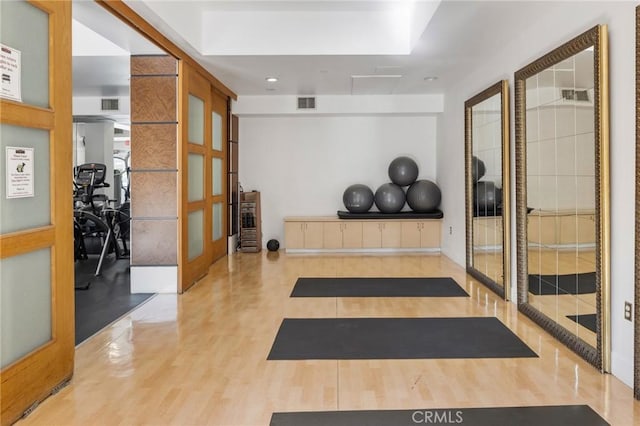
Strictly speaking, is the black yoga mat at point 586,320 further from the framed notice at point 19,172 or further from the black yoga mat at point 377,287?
the framed notice at point 19,172

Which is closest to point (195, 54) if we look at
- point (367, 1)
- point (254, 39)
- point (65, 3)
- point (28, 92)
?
point (254, 39)

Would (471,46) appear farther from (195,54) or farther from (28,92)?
(28,92)

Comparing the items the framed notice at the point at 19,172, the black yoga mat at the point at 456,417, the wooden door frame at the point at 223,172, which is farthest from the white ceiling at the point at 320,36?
the black yoga mat at the point at 456,417

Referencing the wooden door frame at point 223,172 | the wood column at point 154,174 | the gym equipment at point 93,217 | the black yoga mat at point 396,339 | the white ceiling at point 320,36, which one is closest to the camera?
the black yoga mat at point 396,339

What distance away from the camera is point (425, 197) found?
8086 millimetres

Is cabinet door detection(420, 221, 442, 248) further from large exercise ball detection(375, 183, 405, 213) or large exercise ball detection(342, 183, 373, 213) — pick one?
large exercise ball detection(342, 183, 373, 213)

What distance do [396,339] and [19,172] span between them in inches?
119

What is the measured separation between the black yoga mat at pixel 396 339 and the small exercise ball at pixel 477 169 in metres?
2.17

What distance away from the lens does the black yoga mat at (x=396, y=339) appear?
3.49 m

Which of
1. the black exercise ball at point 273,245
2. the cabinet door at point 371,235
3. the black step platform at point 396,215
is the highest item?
the black step platform at point 396,215

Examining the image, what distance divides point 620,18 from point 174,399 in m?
3.88

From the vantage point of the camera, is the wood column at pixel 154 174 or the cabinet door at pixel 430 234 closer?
the wood column at pixel 154 174

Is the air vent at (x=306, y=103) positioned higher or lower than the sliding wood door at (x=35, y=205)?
higher

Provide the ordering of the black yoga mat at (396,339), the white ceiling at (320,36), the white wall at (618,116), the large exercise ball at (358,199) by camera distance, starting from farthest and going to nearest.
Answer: the large exercise ball at (358,199), the white ceiling at (320,36), the black yoga mat at (396,339), the white wall at (618,116)
